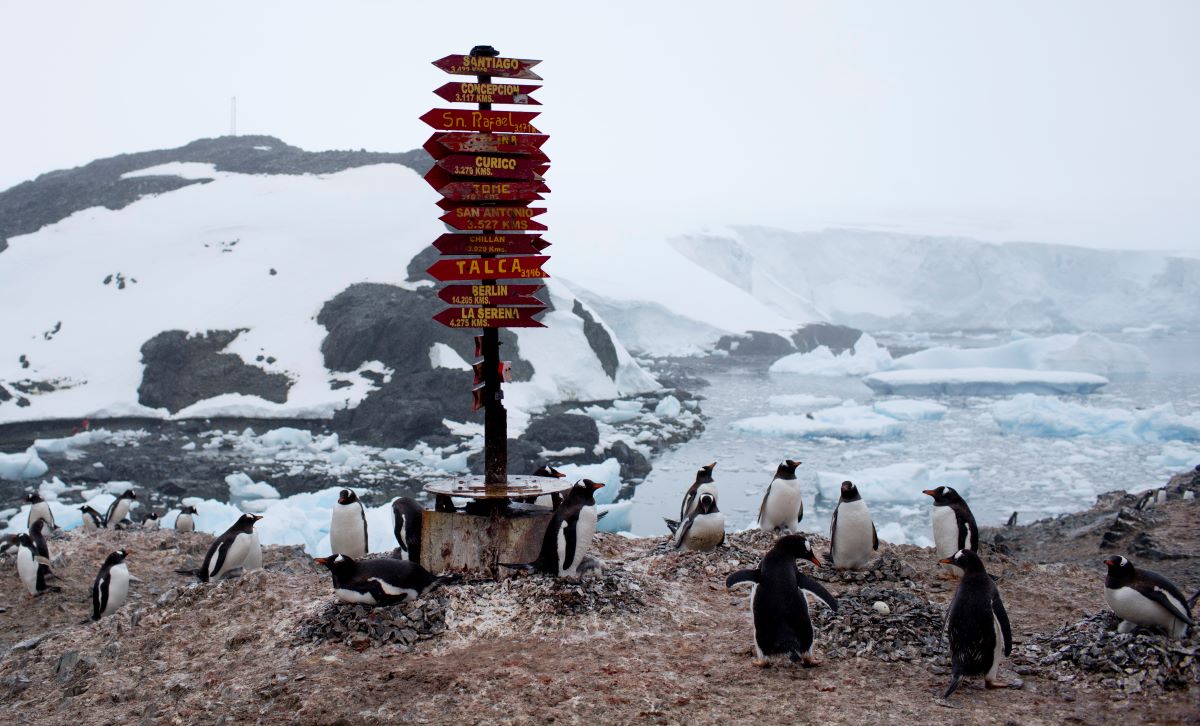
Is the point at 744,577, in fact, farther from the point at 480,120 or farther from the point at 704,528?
the point at 480,120

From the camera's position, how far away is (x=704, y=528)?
9.79 meters

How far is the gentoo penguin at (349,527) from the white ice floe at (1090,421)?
26506 mm

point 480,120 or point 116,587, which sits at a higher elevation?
point 480,120

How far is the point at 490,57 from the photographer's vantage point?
881 centimetres

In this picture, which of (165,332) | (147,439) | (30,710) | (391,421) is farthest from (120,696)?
(165,332)

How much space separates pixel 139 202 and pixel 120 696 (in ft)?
142

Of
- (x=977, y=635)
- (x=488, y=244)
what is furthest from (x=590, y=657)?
(x=488, y=244)

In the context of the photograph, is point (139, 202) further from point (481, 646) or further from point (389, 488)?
point (481, 646)

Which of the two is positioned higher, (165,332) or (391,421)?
(165,332)

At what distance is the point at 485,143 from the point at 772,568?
4435mm

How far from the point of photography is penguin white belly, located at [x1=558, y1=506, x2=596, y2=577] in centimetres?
789

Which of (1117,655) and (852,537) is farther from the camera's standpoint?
(852,537)

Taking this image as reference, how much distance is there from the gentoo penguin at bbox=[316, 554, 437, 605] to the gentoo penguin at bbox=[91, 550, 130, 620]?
3.65 metres

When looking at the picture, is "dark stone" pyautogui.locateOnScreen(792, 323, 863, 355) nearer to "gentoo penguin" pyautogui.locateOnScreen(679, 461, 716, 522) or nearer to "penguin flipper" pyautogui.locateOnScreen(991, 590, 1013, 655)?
"gentoo penguin" pyautogui.locateOnScreen(679, 461, 716, 522)
